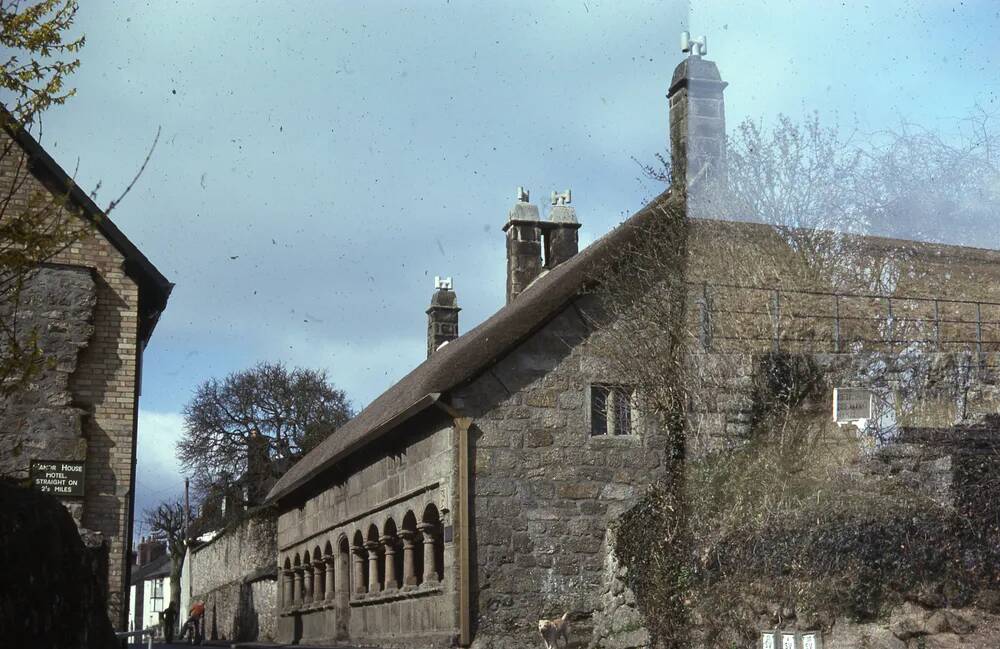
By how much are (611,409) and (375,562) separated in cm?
660

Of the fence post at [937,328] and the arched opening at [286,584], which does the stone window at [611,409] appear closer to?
the fence post at [937,328]

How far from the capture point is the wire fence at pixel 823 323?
16297 millimetres

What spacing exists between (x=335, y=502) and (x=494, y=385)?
29.3ft

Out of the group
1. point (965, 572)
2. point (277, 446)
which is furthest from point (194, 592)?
point (965, 572)

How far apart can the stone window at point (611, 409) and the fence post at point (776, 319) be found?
9.95ft

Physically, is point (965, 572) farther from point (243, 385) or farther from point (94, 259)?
point (243, 385)

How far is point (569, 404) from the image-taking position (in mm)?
18938

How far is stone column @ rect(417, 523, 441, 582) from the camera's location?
19730 mm

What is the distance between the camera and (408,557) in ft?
69.3

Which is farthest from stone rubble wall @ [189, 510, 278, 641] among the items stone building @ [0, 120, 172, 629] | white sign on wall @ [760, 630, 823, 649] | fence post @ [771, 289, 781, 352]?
white sign on wall @ [760, 630, 823, 649]

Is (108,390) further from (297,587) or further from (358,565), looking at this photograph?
(297,587)

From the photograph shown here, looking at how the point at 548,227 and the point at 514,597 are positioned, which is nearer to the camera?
the point at 514,597

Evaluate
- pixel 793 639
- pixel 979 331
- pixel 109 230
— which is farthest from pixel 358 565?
pixel 793 639

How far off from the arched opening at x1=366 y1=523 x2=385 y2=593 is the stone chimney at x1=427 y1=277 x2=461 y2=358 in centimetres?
913
